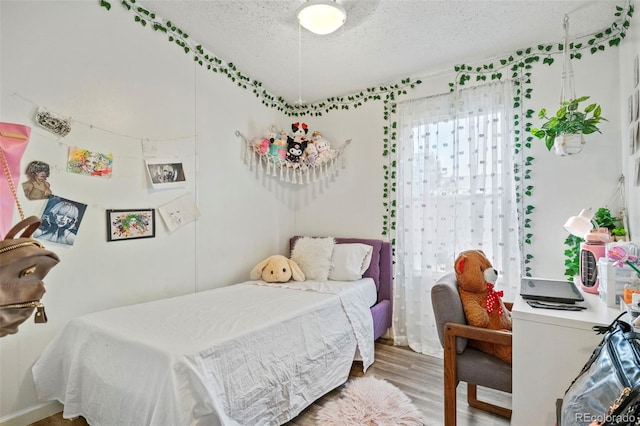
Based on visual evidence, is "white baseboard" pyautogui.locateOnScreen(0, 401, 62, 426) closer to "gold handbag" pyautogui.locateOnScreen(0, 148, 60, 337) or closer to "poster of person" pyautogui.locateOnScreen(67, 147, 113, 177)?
"poster of person" pyautogui.locateOnScreen(67, 147, 113, 177)

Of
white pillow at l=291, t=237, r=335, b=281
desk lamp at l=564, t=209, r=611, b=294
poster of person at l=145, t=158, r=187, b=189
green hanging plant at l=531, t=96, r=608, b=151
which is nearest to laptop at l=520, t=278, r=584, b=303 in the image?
desk lamp at l=564, t=209, r=611, b=294

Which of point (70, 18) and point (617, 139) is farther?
point (617, 139)

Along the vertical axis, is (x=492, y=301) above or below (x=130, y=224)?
below

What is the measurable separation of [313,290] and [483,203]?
165cm

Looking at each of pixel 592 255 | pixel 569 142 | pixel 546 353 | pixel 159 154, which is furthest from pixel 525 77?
pixel 159 154

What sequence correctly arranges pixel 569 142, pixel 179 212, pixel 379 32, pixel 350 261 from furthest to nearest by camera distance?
pixel 350 261 → pixel 179 212 → pixel 379 32 → pixel 569 142

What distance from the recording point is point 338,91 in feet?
11.0

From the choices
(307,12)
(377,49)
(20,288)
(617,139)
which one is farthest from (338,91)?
(20,288)

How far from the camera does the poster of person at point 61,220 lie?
5.79 ft

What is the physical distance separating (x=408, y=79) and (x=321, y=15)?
143 cm

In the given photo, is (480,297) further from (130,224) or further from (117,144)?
(117,144)

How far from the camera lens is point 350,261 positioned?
2.97 m

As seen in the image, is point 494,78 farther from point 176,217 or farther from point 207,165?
point 176,217

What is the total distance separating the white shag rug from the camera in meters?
1.81
